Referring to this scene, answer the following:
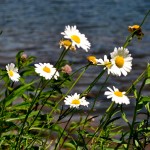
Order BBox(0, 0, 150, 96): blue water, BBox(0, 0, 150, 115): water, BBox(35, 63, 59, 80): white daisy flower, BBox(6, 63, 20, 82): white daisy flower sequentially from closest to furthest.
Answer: BBox(35, 63, 59, 80): white daisy flower < BBox(6, 63, 20, 82): white daisy flower < BBox(0, 0, 150, 115): water < BBox(0, 0, 150, 96): blue water

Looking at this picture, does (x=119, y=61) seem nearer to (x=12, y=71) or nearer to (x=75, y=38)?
(x=75, y=38)

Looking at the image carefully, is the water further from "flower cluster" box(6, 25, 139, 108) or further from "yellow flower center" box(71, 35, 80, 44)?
"yellow flower center" box(71, 35, 80, 44)

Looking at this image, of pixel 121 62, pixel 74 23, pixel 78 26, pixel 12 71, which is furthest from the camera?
pixel 74 23

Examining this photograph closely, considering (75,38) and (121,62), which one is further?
(75,38)

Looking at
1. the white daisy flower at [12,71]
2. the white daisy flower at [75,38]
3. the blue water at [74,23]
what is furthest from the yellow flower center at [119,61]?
the blue water at [74,23]

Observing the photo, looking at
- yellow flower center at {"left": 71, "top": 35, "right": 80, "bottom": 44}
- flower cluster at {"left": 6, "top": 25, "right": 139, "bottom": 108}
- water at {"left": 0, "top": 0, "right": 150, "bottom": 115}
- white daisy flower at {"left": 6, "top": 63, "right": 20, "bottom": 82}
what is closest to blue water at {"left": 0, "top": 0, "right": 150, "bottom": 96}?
water at {"left": 0, "top": 0, "right": 150, "bottom": 115}

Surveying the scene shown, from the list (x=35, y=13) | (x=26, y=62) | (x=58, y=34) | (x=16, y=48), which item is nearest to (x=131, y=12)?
(x=35, y=13)

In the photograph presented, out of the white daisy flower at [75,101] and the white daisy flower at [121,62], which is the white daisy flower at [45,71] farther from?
the white daisy flower at [121,62]

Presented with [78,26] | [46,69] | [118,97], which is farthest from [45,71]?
[78,26]
